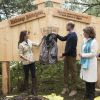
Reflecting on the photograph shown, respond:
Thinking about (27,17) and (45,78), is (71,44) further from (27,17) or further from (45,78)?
(45,78)

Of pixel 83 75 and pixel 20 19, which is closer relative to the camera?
pixel 83 75

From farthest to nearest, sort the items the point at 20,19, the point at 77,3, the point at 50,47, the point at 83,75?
the point at 77,3, the point at 20,19, the point at 50,47, the point at 83,75

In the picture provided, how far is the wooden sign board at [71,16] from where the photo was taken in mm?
9352

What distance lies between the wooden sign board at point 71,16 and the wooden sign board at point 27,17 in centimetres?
40

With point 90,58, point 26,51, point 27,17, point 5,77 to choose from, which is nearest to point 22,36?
point 26,51

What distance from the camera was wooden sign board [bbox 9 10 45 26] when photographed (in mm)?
9414

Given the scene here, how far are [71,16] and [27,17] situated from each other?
47.6 inches

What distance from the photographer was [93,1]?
42.4 ft

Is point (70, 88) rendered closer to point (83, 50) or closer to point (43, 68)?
point (83, 50)

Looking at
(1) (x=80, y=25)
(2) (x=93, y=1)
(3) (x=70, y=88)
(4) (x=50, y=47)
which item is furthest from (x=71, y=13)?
(2) (x=93, y=1)

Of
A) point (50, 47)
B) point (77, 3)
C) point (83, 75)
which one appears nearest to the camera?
point (83, 75)

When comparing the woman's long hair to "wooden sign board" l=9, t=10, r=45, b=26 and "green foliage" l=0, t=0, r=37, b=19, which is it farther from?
"green foliage" l=0, t=0, r=37, b=19

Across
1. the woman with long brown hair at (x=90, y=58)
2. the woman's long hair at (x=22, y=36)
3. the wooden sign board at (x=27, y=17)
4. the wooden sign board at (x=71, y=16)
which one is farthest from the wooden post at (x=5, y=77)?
the woman with long brown hair at (x=90, y=58)

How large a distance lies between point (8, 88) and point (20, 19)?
2045 mm
